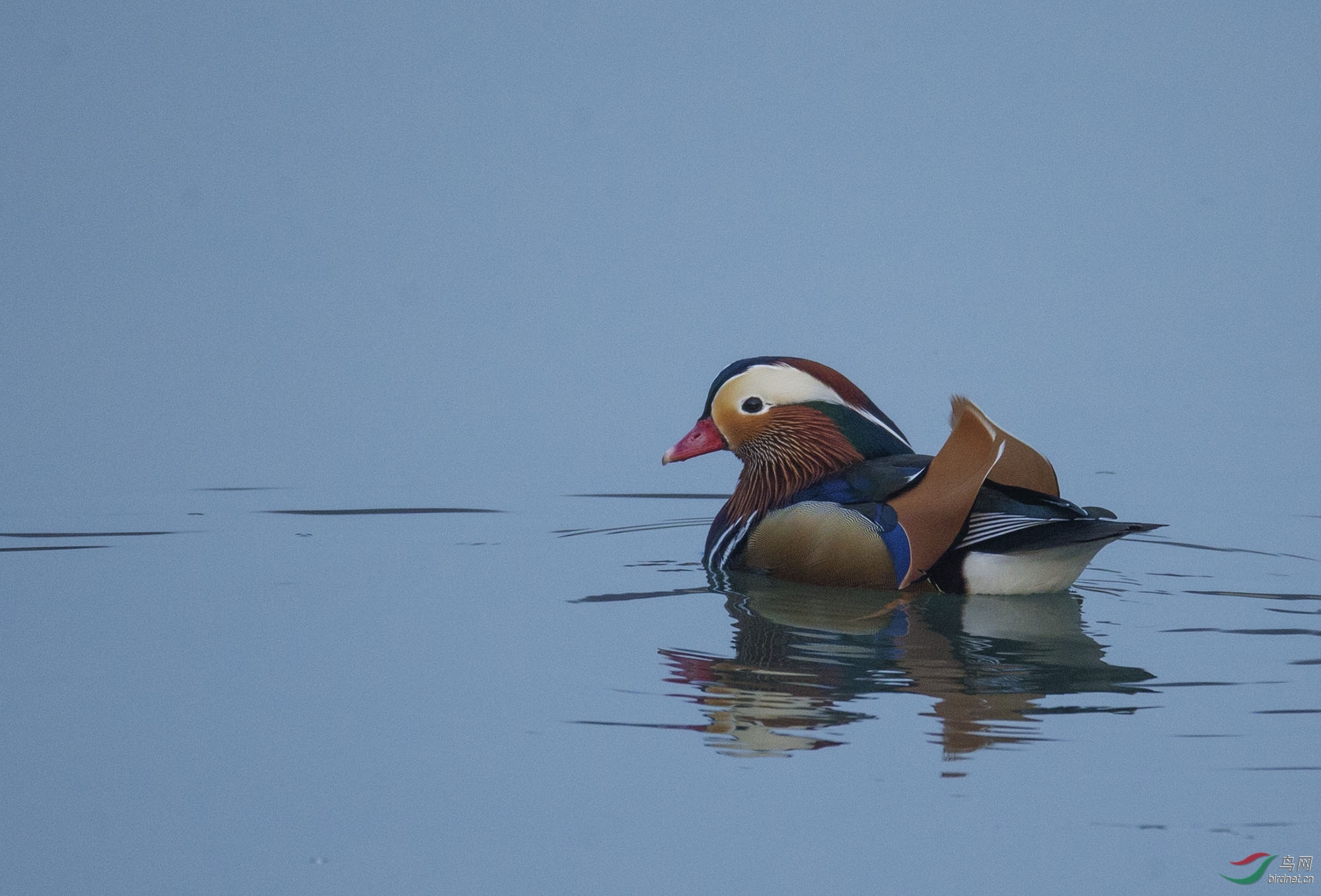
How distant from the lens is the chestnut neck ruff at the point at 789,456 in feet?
18.4

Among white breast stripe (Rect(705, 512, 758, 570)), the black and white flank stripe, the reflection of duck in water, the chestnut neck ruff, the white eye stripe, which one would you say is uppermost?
the white eye stripe

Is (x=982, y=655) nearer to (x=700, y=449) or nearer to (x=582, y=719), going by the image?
(x=582, y=719)

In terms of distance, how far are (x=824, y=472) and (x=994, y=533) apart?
935 millimetres

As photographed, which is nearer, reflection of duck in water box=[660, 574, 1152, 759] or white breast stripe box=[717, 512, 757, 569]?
reflection of duck in water box=[660, 574, 1152, 759]

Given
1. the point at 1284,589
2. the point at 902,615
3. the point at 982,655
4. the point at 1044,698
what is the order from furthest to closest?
1. the point at 1284,589
2. the point at 902,615
3. the point at 982,655
4. the point at 1044,698

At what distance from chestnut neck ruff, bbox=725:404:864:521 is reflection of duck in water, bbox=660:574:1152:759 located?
1.91 ft

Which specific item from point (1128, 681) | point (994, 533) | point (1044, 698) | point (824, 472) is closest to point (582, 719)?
point (1044, 698)

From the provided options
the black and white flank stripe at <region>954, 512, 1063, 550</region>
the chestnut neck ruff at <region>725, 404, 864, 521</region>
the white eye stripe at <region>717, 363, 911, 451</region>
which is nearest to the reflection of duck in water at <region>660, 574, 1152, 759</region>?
the black and white flank stripe at <region>954, 512, 1063, 550</region>

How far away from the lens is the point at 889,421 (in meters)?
5.63

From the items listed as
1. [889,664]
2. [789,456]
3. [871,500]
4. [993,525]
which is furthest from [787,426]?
[889,664]

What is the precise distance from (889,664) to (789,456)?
1749 mm

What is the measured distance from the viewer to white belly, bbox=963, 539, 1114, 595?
15.9 feet

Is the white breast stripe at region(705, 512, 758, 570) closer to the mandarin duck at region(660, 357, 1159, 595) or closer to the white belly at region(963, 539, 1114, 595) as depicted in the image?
the mandarin duck at region(660, 357, 1159, 595)

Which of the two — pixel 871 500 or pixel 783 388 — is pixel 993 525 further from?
pixel 783 388
